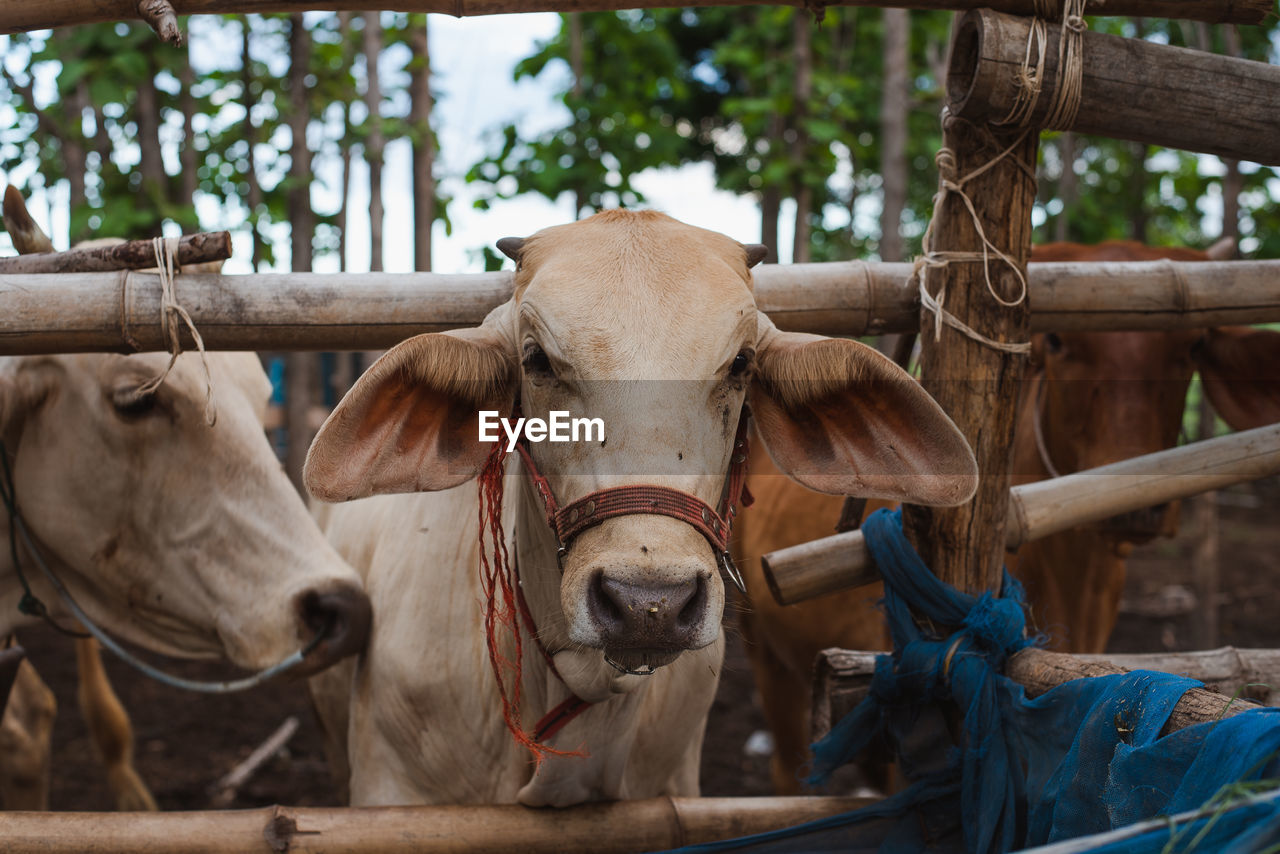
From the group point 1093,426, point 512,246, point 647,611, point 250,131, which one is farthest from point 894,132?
point 647,611

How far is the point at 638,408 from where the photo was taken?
1.67 metres

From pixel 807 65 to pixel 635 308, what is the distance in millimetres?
5082

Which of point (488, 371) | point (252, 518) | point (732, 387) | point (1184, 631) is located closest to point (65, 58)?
point (252, 518)

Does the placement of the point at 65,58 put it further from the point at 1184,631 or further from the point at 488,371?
the point at 1184,631

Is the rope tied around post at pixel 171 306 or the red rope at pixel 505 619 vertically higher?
the rope tied around post at pixel 171 306

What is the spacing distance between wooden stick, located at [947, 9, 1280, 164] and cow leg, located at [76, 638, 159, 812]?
13.2 ft

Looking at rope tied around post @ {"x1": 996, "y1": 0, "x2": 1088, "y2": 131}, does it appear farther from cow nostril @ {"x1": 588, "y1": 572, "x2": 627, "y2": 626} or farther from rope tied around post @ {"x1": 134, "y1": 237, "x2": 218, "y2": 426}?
rope tied around post @ {"x1": 134, "y1": 237, "x2": 218, "y2": 426}

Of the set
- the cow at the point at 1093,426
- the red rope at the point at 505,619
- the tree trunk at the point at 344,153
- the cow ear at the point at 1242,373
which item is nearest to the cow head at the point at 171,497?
the red rope at the point at 505,619

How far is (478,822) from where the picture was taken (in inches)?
83.7

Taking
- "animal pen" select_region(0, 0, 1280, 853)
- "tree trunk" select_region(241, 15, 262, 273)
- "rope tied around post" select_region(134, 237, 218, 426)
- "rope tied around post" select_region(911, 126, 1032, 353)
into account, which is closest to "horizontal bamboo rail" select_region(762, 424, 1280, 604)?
"animal pen" select_region(0, 0, 1280, 853)

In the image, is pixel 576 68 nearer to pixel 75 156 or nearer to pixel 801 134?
pixel 801 134

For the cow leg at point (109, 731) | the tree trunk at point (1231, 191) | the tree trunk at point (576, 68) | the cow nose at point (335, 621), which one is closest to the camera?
the cow nose at point (335, 621)

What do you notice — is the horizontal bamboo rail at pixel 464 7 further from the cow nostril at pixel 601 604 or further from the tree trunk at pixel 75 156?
the tree trunk at pixel 75 156

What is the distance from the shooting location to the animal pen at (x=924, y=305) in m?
2.06
